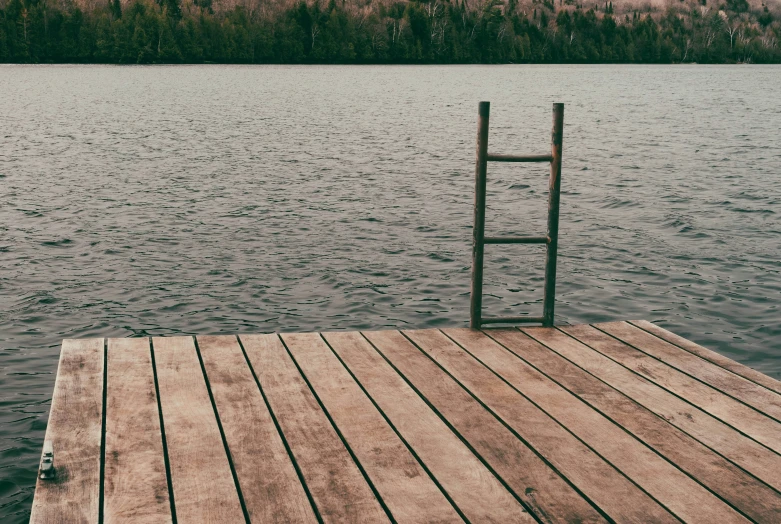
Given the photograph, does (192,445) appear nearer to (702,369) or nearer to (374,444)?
(374,444)

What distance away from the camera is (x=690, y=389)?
5445 millimetres

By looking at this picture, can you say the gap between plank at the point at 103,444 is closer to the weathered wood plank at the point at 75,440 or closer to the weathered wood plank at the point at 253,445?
the weathered wood plank at the point at 75,440

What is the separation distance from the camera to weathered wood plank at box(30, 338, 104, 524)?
12.5ft

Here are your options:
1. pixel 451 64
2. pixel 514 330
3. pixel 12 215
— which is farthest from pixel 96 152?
pixel 451 64

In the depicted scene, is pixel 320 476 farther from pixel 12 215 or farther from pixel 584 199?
pixel 584 199

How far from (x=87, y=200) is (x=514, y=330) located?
52.0 feet

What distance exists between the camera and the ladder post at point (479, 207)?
253 inches

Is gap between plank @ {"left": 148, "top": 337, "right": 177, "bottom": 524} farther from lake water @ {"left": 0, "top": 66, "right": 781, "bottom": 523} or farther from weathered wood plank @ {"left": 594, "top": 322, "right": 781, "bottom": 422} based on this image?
weathered wood plank @ {"left": 594, "top": 322, "right": 781, "bottom": 422}

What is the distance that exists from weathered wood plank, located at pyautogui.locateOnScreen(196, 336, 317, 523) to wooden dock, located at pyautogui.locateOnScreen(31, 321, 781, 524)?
0.01m

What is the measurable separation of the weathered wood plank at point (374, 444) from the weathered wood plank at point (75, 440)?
4.19ft

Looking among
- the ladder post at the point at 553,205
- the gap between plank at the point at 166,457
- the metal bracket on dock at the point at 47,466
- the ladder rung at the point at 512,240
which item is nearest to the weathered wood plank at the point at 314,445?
the gap between plank at the point at 166,457

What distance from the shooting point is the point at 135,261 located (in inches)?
561

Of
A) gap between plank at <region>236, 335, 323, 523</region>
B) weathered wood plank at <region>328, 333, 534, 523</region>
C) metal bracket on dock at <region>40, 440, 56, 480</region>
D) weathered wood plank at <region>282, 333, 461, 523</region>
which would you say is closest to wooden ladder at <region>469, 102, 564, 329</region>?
weathered wood plank at <region>328, 333, 534, 523</region>

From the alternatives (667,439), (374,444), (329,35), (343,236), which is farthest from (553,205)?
(329,35)
